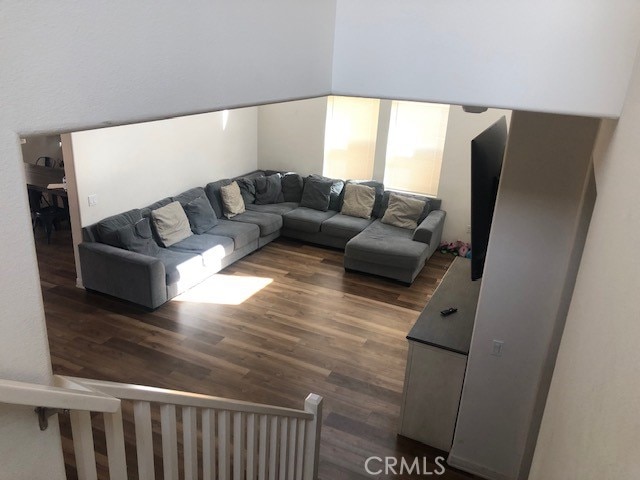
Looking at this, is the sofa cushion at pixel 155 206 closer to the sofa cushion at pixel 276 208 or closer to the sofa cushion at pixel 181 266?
the sofa cushion at pixel 181 266

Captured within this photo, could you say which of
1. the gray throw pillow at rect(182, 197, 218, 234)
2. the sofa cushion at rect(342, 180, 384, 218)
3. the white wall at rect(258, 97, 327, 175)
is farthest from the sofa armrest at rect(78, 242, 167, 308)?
the white wall at rect(258, 97, 327, 175)

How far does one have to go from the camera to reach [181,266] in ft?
17.8

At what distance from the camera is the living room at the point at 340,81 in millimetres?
857

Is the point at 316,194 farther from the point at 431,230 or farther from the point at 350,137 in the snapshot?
the point at 431,230

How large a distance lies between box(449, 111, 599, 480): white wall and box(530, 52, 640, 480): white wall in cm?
106

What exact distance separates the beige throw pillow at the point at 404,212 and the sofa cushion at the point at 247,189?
2.04 m

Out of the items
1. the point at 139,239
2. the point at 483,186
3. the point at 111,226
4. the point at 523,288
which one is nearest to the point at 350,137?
the point at 139,239

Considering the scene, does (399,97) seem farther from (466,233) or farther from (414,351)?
(466,233)

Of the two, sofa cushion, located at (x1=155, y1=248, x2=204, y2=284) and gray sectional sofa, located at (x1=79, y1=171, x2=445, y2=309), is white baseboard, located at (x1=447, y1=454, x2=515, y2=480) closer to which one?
gray sectional sofa, located at (x1=79, y1=171, x2=445, y2=309)

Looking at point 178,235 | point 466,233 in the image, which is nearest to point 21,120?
point 178,235

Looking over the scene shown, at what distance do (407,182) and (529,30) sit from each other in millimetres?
5849

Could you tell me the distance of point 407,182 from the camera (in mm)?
7355

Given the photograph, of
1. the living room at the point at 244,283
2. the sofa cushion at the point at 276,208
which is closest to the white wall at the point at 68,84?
the living room at the point at 244,283

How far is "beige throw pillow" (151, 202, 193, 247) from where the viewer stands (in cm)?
584
